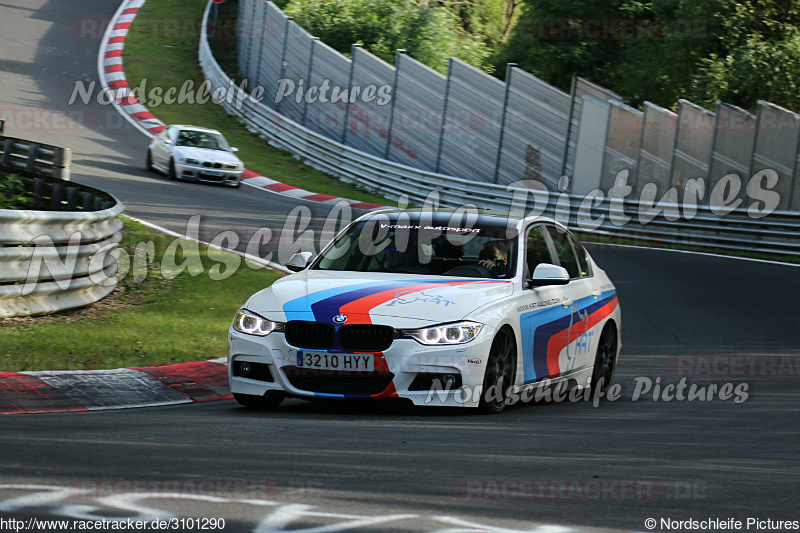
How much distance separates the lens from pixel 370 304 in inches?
308

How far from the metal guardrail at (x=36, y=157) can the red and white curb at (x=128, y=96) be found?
343 inches

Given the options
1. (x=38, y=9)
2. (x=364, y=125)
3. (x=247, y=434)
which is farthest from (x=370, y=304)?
(x=38, y=9)

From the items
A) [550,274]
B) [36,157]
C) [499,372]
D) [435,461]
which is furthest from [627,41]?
[435,461]

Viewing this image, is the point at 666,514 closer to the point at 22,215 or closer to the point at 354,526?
the point at 354,526

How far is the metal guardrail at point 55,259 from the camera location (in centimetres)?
1072

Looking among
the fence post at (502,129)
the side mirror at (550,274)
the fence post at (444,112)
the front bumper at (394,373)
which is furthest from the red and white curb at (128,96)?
the front bumper at (394,373)

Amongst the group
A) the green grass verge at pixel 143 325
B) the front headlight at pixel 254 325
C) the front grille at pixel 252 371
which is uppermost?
the front headlight at pixel 254 325

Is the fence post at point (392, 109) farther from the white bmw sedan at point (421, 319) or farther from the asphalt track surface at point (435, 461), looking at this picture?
the white bmw sedan at point (421, 319)

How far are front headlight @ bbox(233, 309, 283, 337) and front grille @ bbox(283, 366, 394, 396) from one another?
0.30 m

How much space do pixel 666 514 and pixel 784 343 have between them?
8870 millimetres

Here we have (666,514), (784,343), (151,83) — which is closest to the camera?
(666,514)

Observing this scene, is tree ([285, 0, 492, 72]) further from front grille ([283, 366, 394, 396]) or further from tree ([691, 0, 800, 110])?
front grille ([283, 366, 394, 396])

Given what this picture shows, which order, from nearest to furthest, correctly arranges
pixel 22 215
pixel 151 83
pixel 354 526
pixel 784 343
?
pixel 354 526 → pixel 22 215 → pixel 784 343 → pixel 151 83

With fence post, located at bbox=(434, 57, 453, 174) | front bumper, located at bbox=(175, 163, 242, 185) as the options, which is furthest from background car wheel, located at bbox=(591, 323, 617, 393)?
fence post, located at bbox=(434, 57, 453, 174)
